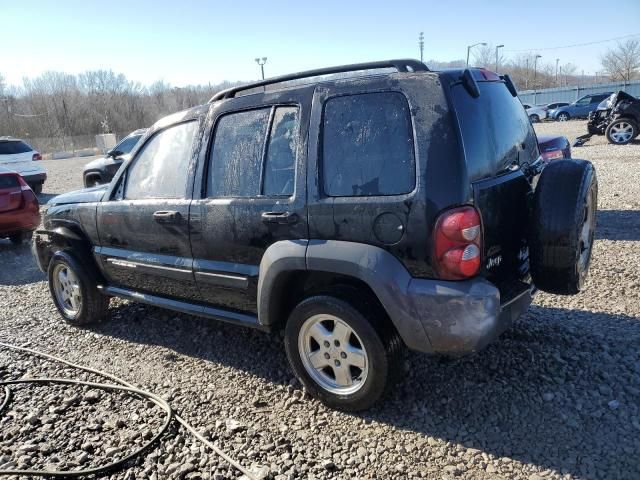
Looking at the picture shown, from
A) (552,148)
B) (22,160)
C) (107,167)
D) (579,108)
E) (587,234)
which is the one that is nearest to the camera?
(587,234)

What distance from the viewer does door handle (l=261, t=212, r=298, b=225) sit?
294cm

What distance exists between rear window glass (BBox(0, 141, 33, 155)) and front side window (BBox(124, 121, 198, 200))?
12.5 meters

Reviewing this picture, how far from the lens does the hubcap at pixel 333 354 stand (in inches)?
114

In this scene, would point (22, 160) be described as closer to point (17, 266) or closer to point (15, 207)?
point (15, 207)

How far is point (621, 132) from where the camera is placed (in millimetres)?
15211

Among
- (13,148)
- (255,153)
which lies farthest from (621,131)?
(13,148)

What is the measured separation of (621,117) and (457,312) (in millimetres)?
15781

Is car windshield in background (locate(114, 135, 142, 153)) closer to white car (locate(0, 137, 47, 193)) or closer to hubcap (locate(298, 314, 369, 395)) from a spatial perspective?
white car (locate(0, 137, 47, 193))

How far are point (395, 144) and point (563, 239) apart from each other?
108 cm

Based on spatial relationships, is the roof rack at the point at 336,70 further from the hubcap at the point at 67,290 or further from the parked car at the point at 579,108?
the parked car at the point at 579,108

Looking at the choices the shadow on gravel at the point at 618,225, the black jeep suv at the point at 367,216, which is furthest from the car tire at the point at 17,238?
the shadow on gravel at the point at 618,225

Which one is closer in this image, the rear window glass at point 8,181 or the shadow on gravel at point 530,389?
the shadow on gravel at point 530,389

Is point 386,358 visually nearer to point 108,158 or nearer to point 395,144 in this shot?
point 395,144

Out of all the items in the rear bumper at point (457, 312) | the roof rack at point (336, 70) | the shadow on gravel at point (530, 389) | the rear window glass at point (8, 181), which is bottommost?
the shadow on gravel at point (530, 389)
